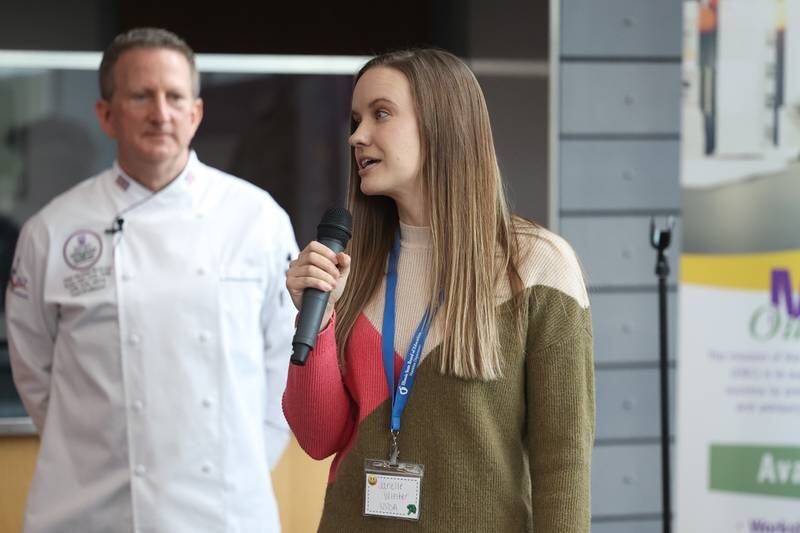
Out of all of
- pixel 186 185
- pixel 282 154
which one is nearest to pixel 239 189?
pixel 186 185

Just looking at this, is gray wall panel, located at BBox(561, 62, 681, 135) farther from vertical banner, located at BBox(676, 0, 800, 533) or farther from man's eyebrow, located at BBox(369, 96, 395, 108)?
man's eyebrow, located at BBox(369, 96, 395, 108)

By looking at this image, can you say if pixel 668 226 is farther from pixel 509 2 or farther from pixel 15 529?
pixel 15 529

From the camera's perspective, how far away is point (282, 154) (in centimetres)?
345

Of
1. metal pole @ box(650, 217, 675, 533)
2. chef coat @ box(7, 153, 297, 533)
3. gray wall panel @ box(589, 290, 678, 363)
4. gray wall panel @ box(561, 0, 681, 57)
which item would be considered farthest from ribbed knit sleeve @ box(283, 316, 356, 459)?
gray wall panel @ box(561, 0, 681, 57)

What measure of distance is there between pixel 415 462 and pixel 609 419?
6.66ft

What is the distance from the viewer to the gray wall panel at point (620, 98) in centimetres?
331

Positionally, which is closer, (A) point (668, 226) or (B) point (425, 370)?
(B) point (425, 370)

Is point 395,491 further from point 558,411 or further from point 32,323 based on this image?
point 32,323

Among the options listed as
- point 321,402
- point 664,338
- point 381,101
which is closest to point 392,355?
point 321,402

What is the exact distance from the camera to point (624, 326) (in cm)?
335

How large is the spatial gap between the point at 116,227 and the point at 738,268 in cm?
176

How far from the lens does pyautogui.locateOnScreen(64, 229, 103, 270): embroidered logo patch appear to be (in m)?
2.44

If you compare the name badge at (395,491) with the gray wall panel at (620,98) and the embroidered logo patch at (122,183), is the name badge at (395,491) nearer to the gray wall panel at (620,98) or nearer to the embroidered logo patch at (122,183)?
the embroidered logo patch at (122,183)

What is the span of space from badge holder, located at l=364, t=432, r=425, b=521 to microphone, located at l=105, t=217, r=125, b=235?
1246mm
